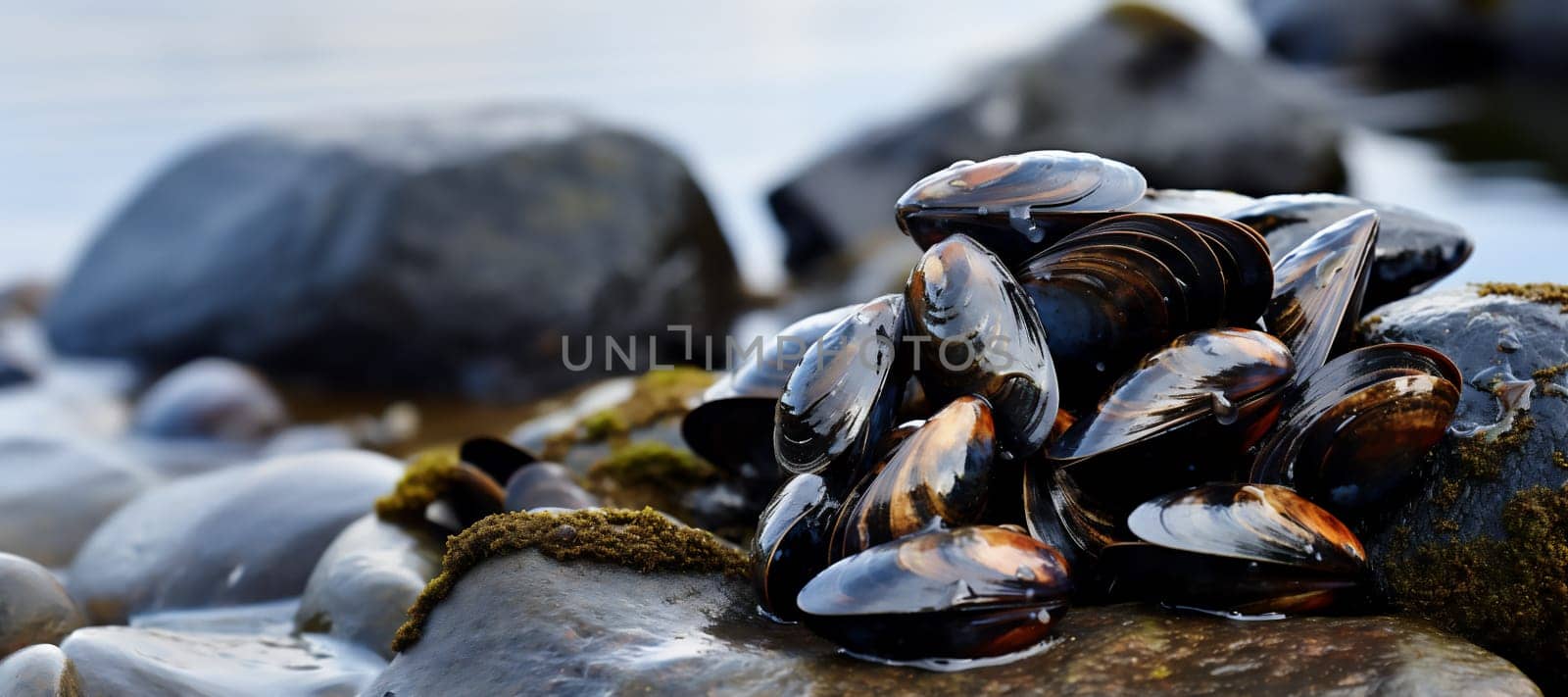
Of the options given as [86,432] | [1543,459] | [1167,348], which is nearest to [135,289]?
[86,432]

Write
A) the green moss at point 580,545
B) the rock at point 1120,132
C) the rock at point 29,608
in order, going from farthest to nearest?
the rock at point 1120,132, the rock at point 29,608, the green moss at point 580,545

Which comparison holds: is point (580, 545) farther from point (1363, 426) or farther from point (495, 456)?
point (1363, 426)

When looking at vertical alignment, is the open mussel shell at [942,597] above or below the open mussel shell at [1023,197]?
below

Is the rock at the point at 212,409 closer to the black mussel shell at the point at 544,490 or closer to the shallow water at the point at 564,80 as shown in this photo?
the shallow water at the point at 564,80

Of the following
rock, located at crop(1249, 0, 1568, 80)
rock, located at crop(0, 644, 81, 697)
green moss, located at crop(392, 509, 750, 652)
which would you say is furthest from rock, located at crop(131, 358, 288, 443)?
rock, located at crop(1249, 0, 1568, 80)

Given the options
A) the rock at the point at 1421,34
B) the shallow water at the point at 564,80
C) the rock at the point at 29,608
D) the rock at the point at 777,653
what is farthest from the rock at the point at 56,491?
the rock at the point at 1421,34

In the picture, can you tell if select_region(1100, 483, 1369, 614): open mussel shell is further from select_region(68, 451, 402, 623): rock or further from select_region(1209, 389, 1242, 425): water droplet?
Answer: select_region(68, 451, 402, 623): rock
